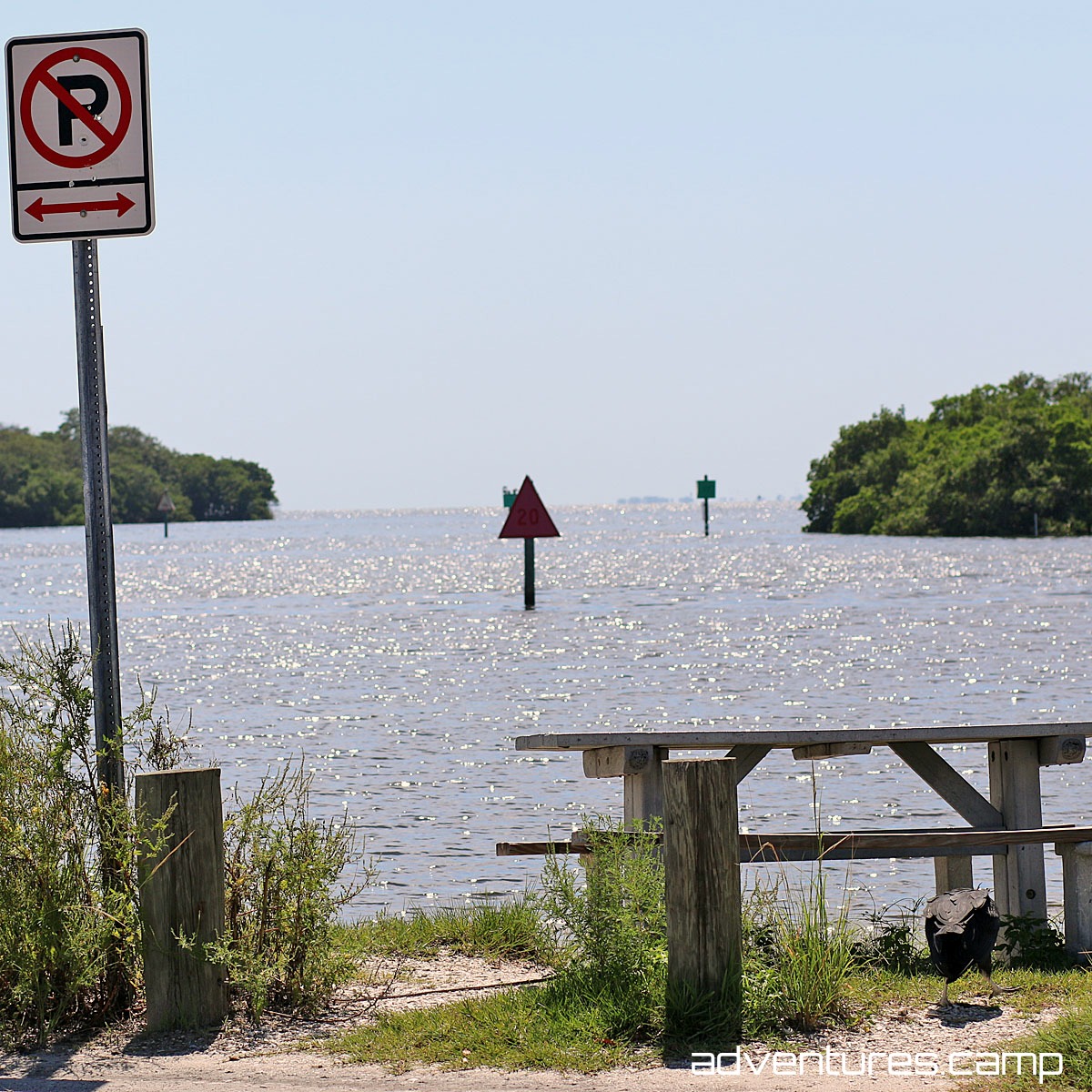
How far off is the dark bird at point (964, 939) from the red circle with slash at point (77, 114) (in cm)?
423

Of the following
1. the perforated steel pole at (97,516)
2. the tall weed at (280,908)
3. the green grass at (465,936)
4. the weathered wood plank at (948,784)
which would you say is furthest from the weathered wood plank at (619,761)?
the perforated steel pole at (97,516)

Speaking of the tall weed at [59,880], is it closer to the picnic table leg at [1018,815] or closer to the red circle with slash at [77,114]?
the red circle with slash at [77,114]

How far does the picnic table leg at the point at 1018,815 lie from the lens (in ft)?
24.5

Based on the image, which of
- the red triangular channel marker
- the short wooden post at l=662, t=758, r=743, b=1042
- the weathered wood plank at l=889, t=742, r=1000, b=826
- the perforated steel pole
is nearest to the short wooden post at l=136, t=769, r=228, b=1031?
the perforated steel pole

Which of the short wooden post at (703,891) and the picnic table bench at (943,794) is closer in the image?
the short wooden post at (703,891)

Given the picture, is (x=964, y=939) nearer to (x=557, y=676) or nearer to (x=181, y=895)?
(x=181, y=895)

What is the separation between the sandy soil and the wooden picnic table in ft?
4.84

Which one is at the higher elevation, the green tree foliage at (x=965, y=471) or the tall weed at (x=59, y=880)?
the green tree foliage at (x=965, y=471)

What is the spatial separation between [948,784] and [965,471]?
102 metres

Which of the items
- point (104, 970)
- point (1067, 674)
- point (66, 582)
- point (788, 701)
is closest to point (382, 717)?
point (788, 701)

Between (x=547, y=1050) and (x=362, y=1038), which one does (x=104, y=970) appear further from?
(x=547, y=1050)

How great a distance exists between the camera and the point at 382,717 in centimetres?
2108

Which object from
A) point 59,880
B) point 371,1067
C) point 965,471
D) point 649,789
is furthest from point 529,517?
point 965,471

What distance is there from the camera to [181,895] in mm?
5531
